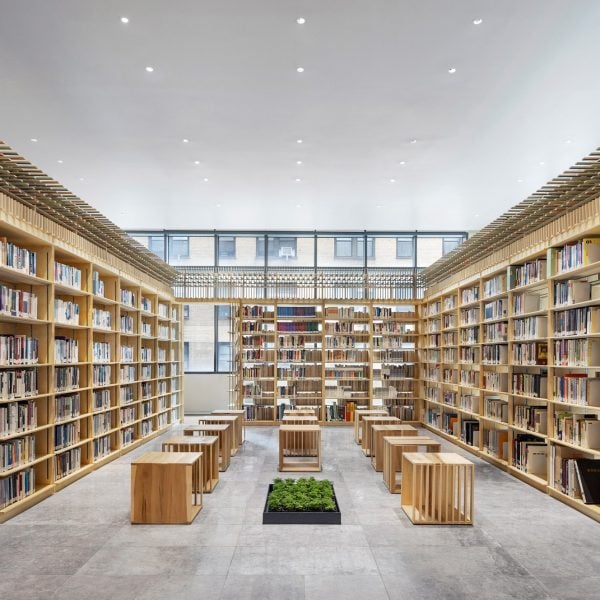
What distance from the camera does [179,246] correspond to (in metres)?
14.2

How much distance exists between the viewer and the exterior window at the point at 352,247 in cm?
1410

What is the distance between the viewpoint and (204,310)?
14.2 meters

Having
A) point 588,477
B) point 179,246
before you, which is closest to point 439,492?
point 588,477

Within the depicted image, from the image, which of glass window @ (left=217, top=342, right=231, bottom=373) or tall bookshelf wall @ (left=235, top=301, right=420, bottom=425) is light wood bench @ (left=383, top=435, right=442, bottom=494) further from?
glass window @ (left=217, top=342, right=231, bottom=373)

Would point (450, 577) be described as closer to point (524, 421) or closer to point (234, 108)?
point (524, 421)

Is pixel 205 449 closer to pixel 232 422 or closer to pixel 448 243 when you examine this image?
pixel 232 422

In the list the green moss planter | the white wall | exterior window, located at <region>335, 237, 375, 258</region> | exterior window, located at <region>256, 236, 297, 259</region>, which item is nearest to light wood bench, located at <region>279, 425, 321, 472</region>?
the green moss planter

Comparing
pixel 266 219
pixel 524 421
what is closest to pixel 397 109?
pixel 524 421

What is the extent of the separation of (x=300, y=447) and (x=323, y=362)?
4075 mm

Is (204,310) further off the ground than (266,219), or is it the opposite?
(266,219)

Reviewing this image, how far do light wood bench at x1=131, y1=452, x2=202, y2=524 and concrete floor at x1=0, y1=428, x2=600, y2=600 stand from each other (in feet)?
0.43

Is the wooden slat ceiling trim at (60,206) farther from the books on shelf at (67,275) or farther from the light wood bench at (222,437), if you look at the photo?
the light wood bench at (222,437)

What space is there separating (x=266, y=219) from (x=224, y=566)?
9.11 meters

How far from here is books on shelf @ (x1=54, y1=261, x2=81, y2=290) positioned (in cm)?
647
